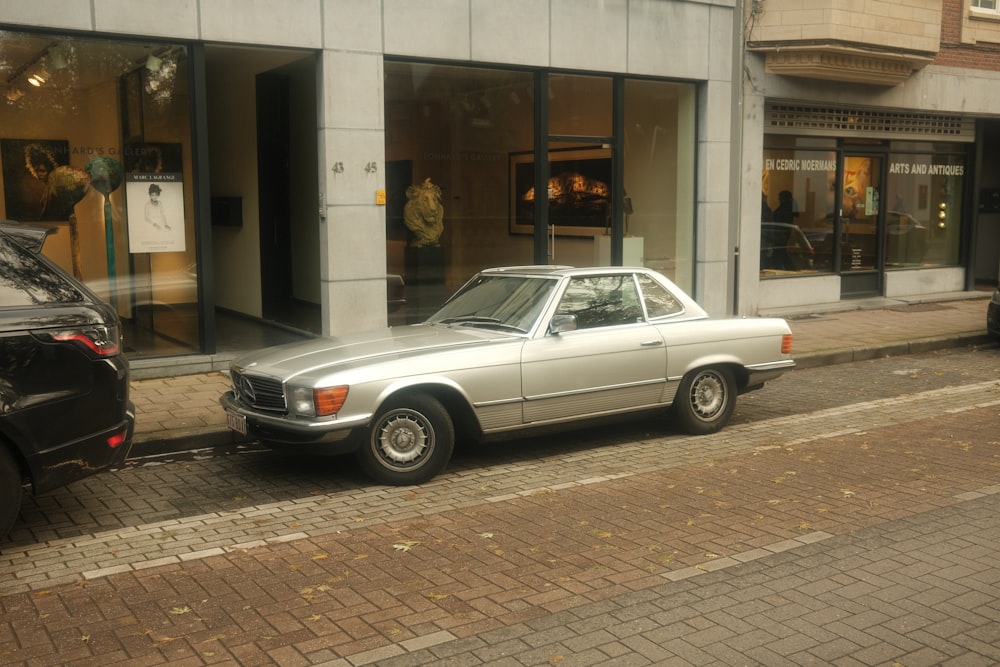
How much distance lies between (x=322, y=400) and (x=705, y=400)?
365 cm

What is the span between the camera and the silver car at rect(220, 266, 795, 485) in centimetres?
716

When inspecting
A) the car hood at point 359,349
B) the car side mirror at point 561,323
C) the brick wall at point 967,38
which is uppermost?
the brick wall at point 967,38

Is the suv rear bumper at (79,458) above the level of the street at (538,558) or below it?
above

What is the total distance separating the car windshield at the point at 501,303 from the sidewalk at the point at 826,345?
220 cm

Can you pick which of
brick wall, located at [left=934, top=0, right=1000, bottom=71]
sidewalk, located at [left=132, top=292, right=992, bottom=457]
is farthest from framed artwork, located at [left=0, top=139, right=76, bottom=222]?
brick wall, located at [left=934, top=0, right=1000, bottom=71]

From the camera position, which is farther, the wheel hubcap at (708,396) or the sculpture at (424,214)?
the sculpture at (424,214)

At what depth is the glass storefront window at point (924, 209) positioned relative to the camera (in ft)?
63.9

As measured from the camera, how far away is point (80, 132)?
442 inches

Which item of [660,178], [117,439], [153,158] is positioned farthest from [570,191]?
[117,439]

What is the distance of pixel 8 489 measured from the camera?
19.0 ft

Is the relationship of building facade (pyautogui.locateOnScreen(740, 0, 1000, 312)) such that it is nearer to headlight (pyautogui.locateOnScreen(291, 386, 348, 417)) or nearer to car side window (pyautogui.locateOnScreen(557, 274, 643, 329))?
car side window (pyautogui.locateOnScreen(557, 274, 643, 329))

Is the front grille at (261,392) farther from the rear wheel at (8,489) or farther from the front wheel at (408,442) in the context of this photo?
the rear wheel at (8,489)

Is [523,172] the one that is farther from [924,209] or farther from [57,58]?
[924,209]

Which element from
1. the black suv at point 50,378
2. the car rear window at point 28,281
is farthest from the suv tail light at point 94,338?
the car rear window at point 28,281
